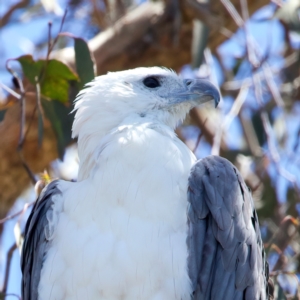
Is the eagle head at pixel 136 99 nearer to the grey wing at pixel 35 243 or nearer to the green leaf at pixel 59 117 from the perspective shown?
the green leaf at pixel 59 117

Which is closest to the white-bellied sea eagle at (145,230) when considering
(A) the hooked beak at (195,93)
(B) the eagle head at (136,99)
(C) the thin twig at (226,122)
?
(B) the eagle head at (136,99)

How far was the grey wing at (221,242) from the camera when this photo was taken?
3.65m

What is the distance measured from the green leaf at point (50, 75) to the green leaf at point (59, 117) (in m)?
0.06

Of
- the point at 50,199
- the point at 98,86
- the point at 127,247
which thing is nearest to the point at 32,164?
the point at 98,86

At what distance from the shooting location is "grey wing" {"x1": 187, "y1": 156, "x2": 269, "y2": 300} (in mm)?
3652

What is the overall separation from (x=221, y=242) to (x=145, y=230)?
0.39 metres

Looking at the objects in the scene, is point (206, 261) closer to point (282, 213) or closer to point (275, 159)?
point (275, 159)

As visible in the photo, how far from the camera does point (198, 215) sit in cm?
373

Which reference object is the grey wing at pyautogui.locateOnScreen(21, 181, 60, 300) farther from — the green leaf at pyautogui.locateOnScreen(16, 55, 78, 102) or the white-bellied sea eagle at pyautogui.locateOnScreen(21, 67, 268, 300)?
the green leaf at pyautogui.locateOnScreen(16, 55, 78, 102)

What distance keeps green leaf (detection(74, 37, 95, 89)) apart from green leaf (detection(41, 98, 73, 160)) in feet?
0.87

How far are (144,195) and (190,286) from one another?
0.52 metres

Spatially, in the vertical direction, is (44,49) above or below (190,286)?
below

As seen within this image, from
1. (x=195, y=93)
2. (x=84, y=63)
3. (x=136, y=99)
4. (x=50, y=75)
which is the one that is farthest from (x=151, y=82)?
(x=50, y=75)

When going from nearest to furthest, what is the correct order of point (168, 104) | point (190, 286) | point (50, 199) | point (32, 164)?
1. point (190, 286)
2. point (50, 199)
3. point (168, 104)
4. point (32, 164)
